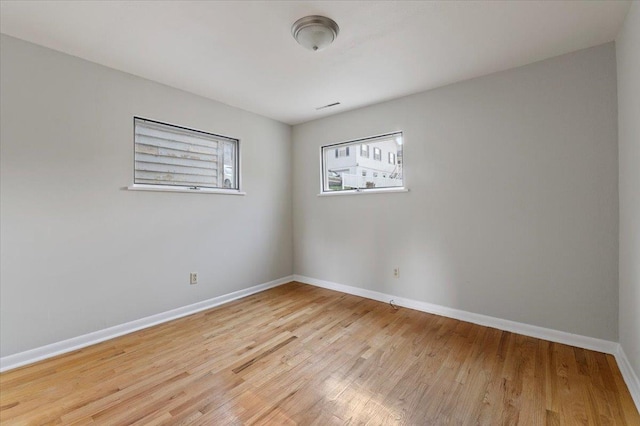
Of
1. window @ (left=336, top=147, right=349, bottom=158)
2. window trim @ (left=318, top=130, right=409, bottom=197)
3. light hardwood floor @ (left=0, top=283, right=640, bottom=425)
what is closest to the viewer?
light hardwood floor @ (left=0, top=283, right=640, bottom=425)

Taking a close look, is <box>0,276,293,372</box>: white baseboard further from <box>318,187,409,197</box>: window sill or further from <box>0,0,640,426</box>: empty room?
<box>318,187,409,197</box>: window sill

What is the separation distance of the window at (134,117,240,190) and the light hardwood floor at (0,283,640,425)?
1563 mm

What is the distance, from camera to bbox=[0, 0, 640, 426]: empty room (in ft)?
5.77

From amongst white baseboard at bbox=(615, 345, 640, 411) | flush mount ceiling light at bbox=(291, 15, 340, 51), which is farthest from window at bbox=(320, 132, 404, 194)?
white baseboard at bbox=(615, 345, 640, 411)

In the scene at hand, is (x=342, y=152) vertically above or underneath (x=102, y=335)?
above

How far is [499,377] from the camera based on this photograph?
1.89m

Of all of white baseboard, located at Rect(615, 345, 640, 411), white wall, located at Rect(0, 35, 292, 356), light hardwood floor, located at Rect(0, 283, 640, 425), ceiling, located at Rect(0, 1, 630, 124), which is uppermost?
ceiling, located at Rect(0, 1, 630, 124)

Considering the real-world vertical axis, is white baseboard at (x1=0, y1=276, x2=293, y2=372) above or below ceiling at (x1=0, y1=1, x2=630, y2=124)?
below

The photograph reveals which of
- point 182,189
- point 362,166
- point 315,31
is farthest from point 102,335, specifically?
point 362,166

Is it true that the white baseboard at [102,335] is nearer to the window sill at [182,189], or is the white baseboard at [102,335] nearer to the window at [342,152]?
the window sill at [182,189]

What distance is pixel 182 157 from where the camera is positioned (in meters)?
3.13

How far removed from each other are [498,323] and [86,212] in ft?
12.8

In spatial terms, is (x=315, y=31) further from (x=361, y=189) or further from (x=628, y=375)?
(x=628, y=375)

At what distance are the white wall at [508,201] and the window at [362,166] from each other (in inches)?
6.1
